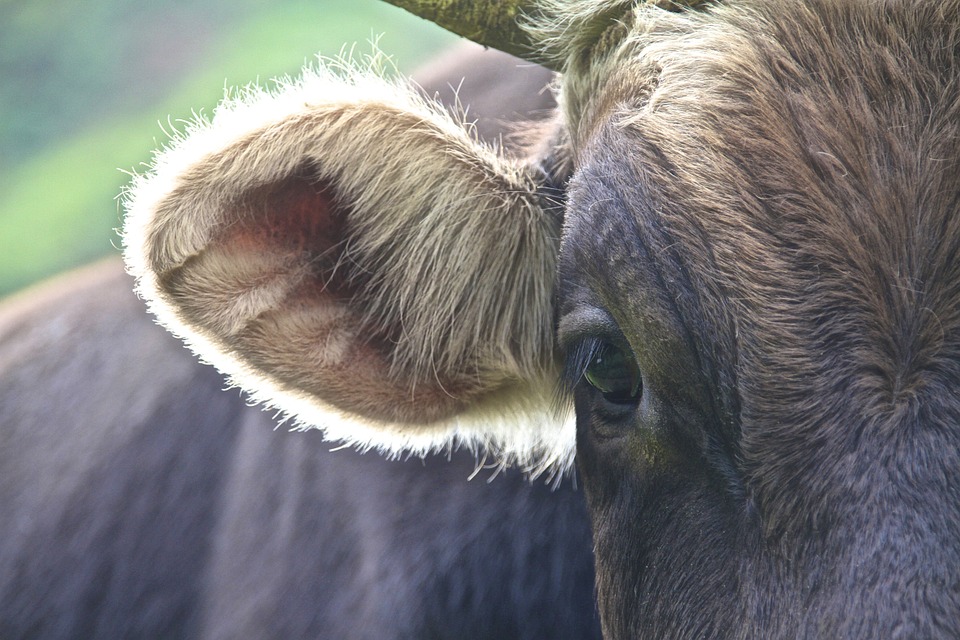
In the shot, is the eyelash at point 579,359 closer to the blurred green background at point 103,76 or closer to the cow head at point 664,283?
the cow head at point 664,283

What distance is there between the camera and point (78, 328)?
461cm

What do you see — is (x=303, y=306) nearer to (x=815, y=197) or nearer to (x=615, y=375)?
→ (x=615, y=375)

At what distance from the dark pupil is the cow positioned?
1.16 metres

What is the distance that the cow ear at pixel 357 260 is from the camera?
8.54 feet

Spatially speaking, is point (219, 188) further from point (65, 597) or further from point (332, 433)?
point (65, 597)

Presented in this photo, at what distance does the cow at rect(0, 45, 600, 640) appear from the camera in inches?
143

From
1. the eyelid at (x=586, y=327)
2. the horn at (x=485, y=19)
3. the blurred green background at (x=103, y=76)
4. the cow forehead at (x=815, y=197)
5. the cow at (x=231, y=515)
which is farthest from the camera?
the blurred green background at (x=103, y=76)

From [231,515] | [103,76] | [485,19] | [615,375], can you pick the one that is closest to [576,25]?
[485,19]

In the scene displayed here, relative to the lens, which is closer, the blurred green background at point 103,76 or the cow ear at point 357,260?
the cow ear at point 357,260

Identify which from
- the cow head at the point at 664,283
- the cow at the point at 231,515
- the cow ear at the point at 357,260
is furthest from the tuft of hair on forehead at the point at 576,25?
the cow at the point at 231,515

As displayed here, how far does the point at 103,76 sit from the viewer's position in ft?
30.8

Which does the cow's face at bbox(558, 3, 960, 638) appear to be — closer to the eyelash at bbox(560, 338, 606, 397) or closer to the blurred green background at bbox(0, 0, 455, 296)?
the eyelash at bbox(560, 338, 606, 397)

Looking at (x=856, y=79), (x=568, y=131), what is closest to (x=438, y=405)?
(x=568, y=131)

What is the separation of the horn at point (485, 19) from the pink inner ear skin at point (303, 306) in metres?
0.54
